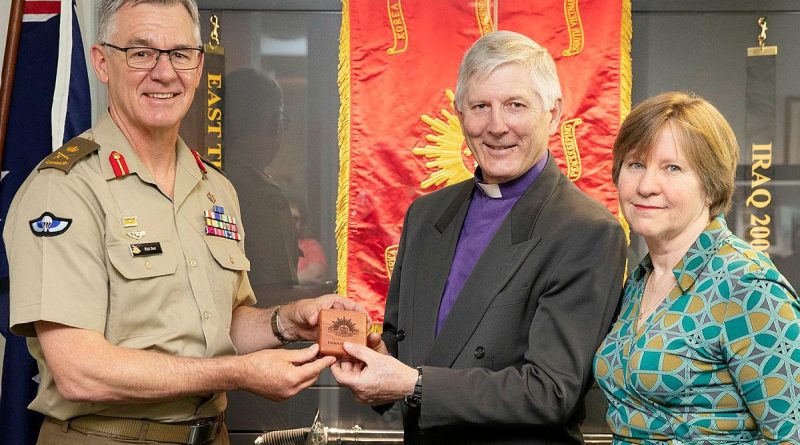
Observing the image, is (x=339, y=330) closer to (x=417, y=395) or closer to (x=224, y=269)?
(x=417, y=395)

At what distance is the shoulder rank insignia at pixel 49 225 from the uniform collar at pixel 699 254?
4.53 feet

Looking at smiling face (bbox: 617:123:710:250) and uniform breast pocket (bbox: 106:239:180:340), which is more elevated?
smiling face (bbox: 617:123:710:250)

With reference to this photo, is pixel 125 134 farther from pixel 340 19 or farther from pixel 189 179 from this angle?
pixel 340 19

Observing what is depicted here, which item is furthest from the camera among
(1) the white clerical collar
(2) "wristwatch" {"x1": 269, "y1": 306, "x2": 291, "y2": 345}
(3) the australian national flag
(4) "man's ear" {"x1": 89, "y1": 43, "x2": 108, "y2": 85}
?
(3) the australian national flag

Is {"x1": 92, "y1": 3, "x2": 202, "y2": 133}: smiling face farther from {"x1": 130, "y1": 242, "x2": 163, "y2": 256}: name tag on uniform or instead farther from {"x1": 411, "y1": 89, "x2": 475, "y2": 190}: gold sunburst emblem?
{"x1": 411, "y1": 89, "x2": 475, "y2": 190}: gold sunburst emblem

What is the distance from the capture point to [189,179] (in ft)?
7.37

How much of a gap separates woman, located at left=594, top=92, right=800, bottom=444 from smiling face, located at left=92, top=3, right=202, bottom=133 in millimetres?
1132

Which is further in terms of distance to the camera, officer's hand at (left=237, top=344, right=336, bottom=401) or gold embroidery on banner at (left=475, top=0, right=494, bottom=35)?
gold embroidery on banner at (left=475, top=0, right=494, bottom=35)

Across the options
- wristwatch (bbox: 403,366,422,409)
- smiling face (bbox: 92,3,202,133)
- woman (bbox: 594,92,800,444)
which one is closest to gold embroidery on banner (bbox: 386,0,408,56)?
smiling face (bbox: 92,3,202,133)

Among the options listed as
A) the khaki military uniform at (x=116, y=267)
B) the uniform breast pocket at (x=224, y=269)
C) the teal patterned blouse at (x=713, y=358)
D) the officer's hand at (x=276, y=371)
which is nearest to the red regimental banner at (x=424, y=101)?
the uniform breast pocket at (x=224, y=269)

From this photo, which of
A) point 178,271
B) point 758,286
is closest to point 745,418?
point 758,286

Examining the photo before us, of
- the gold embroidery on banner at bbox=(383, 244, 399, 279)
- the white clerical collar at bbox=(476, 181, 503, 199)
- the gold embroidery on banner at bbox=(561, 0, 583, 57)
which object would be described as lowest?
the gold embroidery on banner at bbox=(383, 244, 399, 279)

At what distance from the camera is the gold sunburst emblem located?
3.34m

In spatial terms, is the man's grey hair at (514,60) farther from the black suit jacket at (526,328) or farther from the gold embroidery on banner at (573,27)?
the gold embroidery on banner at (573,27)
